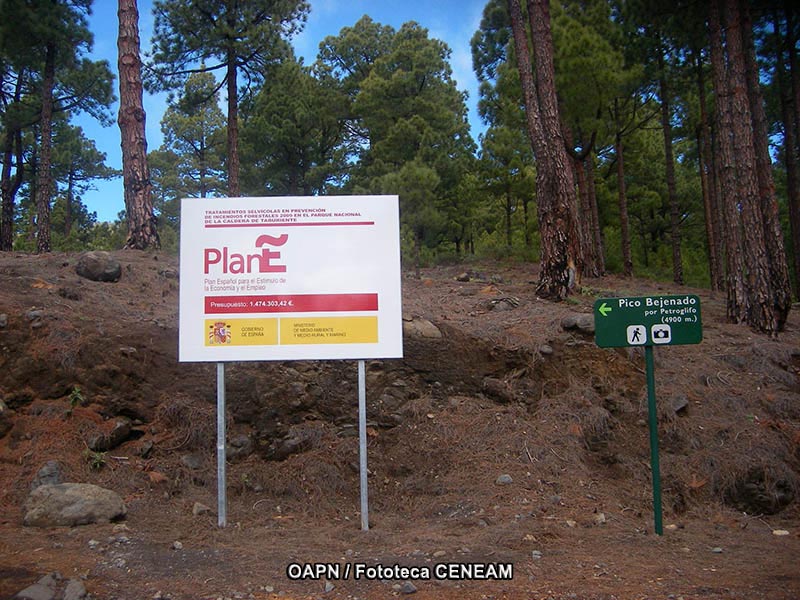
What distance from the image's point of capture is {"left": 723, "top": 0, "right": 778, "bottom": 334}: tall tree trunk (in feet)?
34.5

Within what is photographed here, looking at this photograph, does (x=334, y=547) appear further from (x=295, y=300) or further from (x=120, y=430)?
(x=120, y=430)

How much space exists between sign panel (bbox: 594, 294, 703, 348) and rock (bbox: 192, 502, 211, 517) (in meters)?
3.93

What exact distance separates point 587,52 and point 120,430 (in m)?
13.4

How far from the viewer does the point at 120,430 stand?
652 cm

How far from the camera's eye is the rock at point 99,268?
9.02 m

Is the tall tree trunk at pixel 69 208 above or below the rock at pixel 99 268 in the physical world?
above

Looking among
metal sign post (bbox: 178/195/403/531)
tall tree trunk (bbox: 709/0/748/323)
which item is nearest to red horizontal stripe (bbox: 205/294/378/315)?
metal sign post (bbox: 178/195/403/531)

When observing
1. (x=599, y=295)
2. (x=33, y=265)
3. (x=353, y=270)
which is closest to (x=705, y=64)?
(x=599, y=295)

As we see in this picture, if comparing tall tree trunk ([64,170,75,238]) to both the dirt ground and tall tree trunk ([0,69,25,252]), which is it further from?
the dirt ground

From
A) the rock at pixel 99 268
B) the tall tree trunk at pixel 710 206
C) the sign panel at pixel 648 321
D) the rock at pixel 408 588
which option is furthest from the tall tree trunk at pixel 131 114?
the tall tree trunk at pixel 710 206

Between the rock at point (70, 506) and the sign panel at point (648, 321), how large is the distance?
449 cm

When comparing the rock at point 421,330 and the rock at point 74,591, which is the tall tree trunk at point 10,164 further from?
the rock at point 74,591

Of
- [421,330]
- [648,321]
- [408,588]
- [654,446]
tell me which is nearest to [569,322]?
[421,330]

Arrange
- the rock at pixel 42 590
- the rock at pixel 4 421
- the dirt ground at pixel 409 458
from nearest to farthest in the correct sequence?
the rock at pixel 42 590
the dirt ground at pixel 409 458
the rock at pixel 4 421
